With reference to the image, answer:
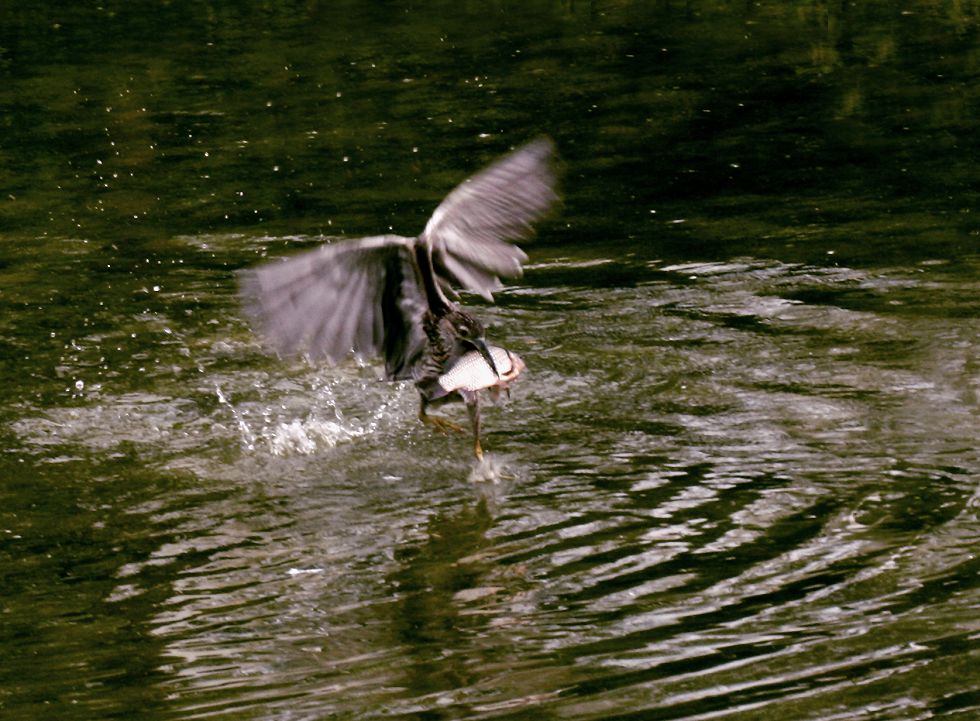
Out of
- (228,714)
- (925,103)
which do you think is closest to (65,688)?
Answer: (228,714)

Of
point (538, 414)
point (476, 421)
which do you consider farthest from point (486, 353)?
point (538, 414)

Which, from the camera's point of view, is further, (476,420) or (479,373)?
(476,420)

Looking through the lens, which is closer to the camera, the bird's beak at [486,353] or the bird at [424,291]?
the bird at [424,291]

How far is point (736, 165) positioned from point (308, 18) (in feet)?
20.1

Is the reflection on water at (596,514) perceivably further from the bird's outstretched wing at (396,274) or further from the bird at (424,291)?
the bird's outstretched wing at (396,274)

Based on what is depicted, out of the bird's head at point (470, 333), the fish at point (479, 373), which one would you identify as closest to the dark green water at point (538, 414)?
the fish at point (479, 373)

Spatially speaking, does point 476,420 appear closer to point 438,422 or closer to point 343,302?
point 438,422

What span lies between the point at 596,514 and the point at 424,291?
1.01 metres

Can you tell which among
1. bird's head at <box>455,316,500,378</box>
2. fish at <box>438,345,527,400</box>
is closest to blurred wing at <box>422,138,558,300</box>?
bird's head at <box>455,316,500,378</box>

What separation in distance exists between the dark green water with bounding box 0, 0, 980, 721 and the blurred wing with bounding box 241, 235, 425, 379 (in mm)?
478

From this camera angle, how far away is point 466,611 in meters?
5.10

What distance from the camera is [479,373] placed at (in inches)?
235

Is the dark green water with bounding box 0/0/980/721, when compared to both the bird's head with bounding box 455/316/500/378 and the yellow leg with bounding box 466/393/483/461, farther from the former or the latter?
the bird's head with bounding box 455/316/500/378

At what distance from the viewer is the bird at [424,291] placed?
19.1ft
